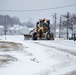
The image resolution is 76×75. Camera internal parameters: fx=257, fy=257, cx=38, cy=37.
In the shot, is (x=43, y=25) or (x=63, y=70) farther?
(x=43, y=25)

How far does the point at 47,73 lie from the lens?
10.7 m

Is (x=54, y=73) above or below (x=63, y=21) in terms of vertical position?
A: below

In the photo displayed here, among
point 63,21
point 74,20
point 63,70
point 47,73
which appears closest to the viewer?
point 47,73

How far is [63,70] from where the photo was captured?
38.0 ft

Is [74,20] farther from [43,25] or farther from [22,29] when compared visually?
[22,29]

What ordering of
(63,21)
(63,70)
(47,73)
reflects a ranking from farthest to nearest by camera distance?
(63,21) < (63,70) < (47,73)

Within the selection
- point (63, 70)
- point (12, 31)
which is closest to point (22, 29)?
point (12, 31)

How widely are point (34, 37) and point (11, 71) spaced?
40279mm

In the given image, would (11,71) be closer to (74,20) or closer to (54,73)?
(54,73)

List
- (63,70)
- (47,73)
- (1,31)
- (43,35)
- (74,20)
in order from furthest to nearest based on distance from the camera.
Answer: (1,31)
(74,20)
(43,35)
(63,70)
(47,73)

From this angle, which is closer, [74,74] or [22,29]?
[74,74]

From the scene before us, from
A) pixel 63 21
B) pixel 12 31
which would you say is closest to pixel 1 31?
pixel 12 31

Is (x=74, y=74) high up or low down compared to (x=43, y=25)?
down

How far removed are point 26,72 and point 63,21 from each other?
10391 cm
